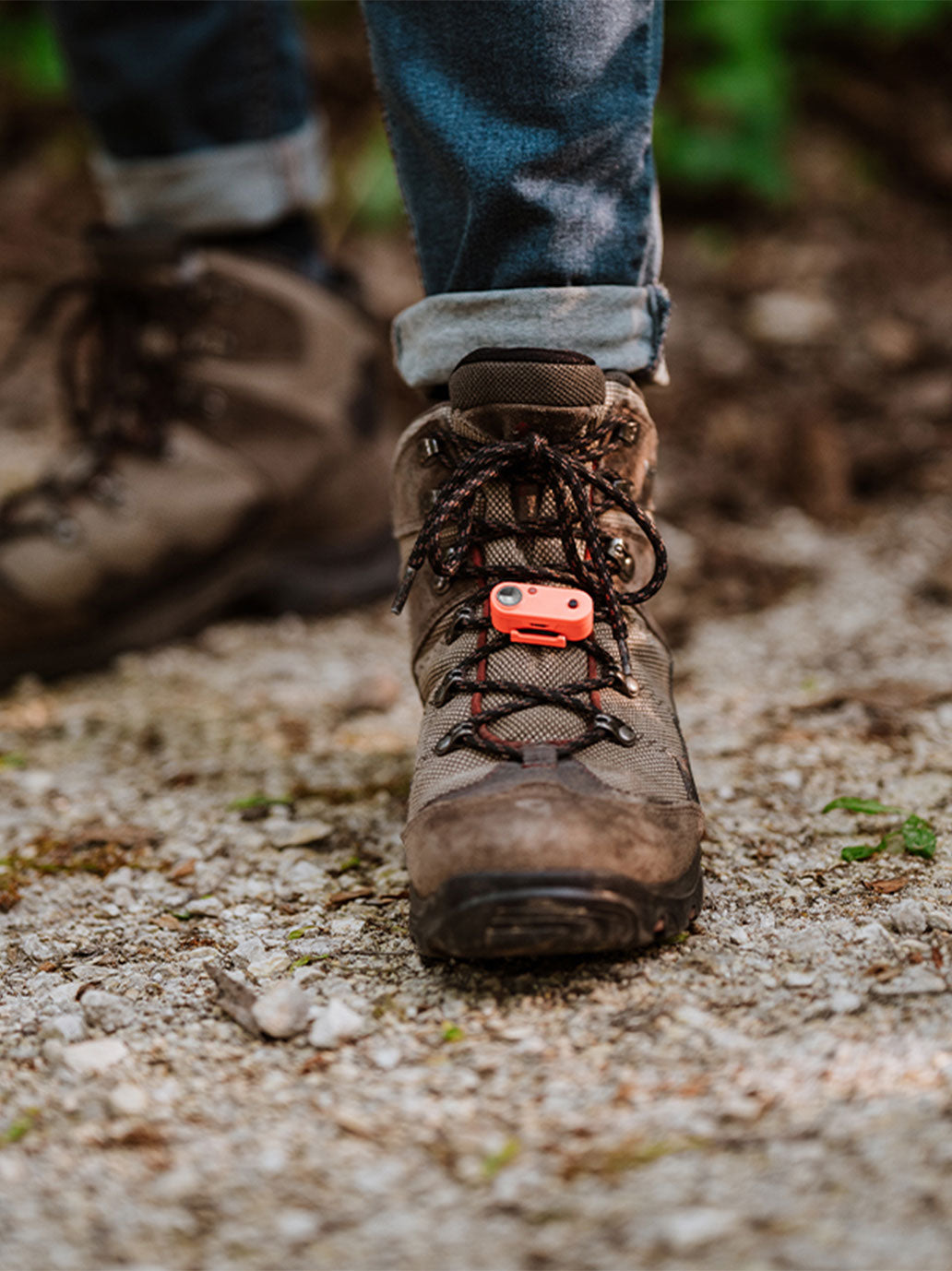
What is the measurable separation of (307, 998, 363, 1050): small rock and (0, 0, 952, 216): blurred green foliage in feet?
11.0

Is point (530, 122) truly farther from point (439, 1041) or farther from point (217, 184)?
point (217, 184)

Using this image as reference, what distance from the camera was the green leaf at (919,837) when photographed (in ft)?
4.51

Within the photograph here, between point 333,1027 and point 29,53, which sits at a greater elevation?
point 29,53

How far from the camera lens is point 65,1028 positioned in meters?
→ 1.15

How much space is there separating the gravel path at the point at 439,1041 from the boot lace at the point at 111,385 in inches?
23.2

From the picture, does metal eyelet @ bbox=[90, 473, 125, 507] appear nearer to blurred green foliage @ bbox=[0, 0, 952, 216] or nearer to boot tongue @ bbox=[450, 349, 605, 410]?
boot tongue @ bbox=[450, 349, 605, 410]

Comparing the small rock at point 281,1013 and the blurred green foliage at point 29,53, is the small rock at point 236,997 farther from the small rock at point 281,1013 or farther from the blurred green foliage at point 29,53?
the blurred green foliage at point 29,53

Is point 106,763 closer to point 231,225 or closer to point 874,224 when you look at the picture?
point 231,225

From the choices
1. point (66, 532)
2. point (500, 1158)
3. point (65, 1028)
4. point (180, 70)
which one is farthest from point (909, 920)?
point (180, 70)

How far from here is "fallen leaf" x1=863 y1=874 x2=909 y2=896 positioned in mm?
1300

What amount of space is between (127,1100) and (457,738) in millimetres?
475

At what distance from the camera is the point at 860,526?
8.81ft

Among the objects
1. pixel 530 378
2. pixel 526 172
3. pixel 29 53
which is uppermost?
pixel 29 53

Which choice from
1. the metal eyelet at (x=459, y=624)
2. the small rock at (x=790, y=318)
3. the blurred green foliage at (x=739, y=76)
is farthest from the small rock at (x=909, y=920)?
the blurred green foliage at (x=739, y=76)
